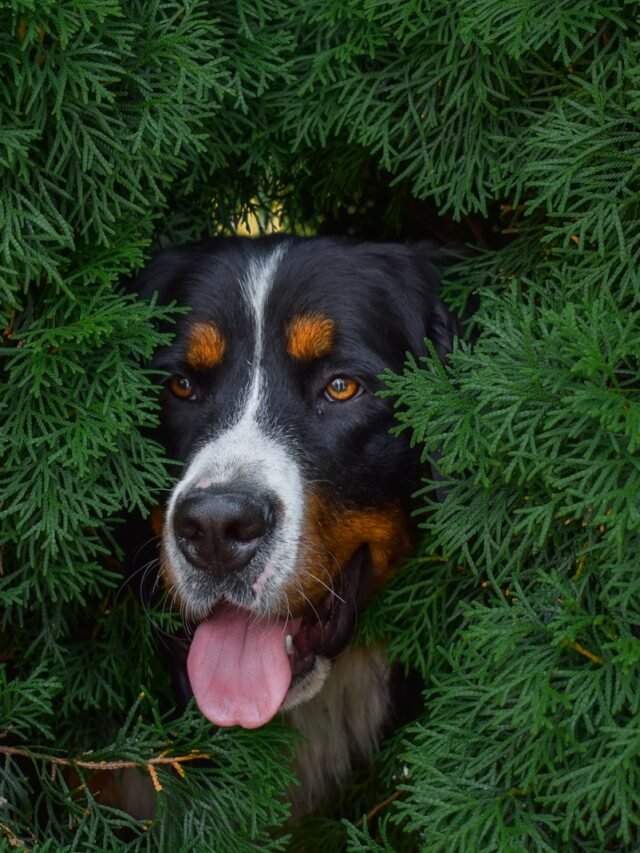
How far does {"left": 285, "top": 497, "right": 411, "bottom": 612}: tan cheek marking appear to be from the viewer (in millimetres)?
2848

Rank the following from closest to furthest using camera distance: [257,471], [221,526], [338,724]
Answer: [221,526] → [257,471] → [338,724]

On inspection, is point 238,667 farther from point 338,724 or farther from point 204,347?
point 204,347

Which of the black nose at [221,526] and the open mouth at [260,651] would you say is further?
the open mouth at [260,651]

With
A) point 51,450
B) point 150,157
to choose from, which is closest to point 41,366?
point 51,450

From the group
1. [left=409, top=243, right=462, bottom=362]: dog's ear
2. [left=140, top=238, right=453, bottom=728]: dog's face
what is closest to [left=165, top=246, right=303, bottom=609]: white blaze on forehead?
[left=140, top=238, right=453, bottom=728]: dog's face

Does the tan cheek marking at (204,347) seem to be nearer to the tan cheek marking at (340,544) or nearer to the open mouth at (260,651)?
the tan cheek marking at (340,544)

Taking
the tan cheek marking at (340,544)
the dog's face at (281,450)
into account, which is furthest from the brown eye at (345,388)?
the tan cheek marking at (340,544)

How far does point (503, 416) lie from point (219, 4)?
1.33 metres

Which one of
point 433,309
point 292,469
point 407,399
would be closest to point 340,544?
point 292,469

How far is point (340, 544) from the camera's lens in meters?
2.94

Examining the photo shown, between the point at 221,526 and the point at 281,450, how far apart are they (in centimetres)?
32

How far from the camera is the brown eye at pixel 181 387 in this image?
3.17 meters

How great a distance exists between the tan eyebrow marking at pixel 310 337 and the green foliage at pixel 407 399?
36cm

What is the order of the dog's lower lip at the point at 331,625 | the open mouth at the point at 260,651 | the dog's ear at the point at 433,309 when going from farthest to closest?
the dog's ear at the point at 433,309 < the dog's lower lip at the point at 331,625 < the open mouth at the point at 260,651
